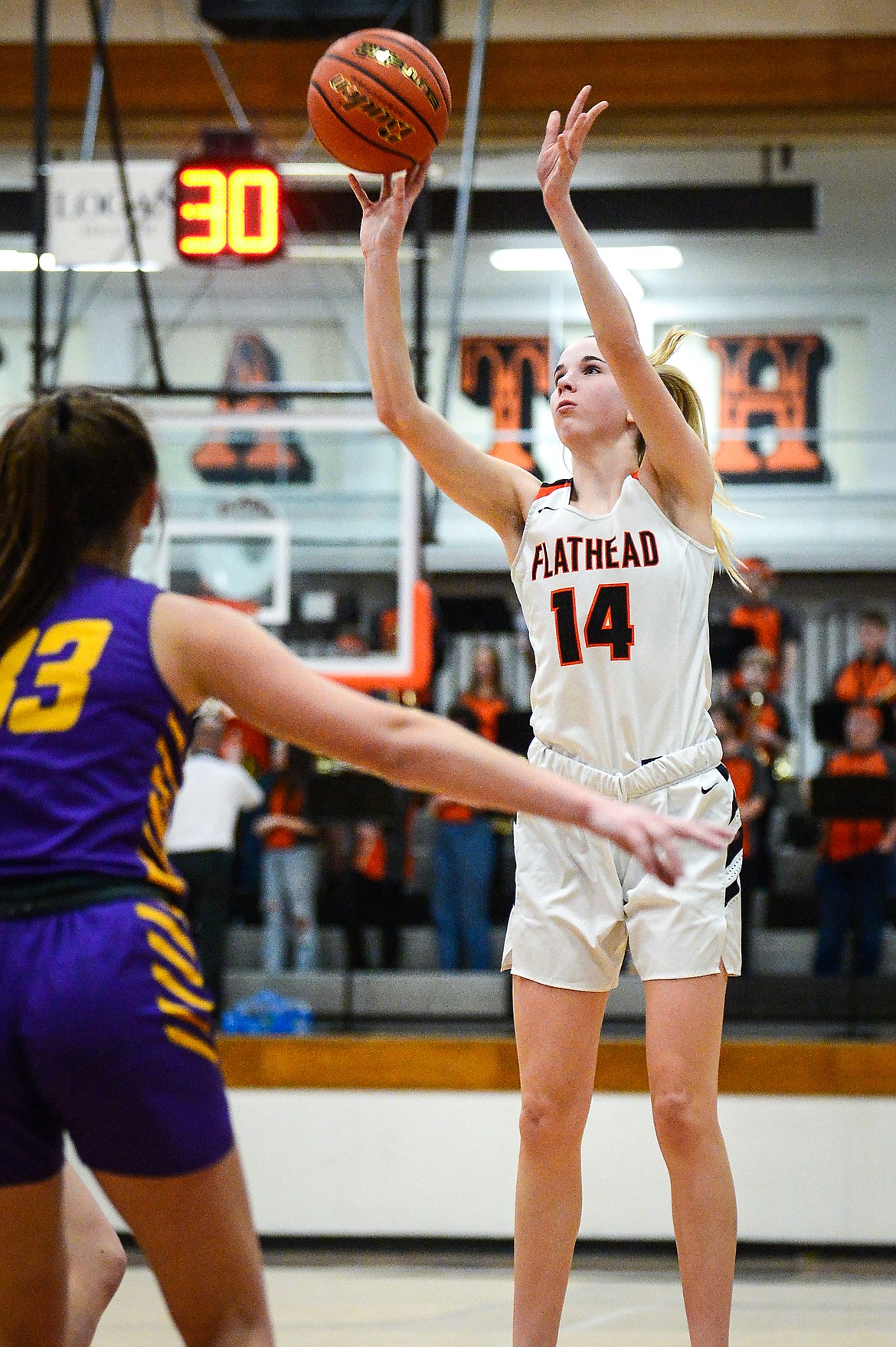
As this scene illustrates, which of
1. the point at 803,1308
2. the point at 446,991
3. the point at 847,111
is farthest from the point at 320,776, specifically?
the point at 847,111

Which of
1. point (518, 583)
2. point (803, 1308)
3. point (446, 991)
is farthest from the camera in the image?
point (446, 991)

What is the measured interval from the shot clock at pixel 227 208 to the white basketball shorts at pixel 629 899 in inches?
190

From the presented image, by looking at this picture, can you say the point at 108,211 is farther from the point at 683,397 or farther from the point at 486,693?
the point at 683,397

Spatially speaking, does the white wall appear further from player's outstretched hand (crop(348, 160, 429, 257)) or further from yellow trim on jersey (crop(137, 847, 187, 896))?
yellow trim on jersey (crop(137, 847, 187, 896))

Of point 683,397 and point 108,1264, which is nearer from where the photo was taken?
point 108,1264

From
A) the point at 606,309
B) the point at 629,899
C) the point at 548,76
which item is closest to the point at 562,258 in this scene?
the point at 548,76

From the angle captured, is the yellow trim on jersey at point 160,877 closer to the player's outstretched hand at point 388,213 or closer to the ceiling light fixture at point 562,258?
the player's outstretched hand at point 388,213

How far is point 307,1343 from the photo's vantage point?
13.8 ft

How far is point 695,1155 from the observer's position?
284cm

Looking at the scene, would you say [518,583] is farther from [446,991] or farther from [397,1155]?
[446,991]

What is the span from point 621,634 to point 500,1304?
2.74m

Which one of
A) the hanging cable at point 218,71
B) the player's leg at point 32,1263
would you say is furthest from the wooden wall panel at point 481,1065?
the hanging cable at point 218,71

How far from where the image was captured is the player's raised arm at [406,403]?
9.90ft

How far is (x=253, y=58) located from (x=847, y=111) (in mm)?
3663
